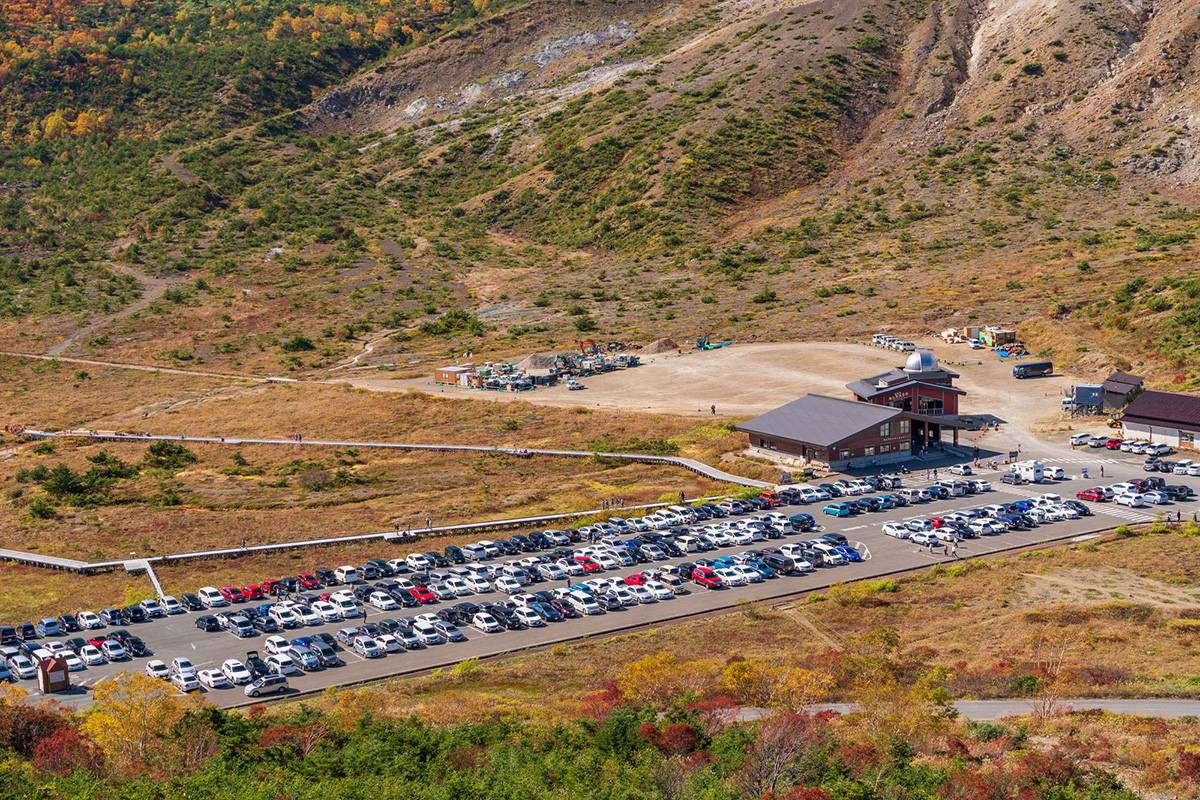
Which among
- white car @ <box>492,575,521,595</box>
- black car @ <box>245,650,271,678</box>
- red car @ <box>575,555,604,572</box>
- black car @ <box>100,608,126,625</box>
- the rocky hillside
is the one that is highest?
the rocky hillside

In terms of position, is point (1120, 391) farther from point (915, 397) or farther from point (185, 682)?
point (185, 682)

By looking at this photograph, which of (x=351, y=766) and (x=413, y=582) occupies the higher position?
(x=351, y=766)

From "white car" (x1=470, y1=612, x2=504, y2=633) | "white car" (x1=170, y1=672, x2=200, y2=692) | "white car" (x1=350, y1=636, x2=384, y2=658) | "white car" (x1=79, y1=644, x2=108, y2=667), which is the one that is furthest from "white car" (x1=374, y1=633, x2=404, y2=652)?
"white car" (x1=79, y1=644, x2=108, y2=667)

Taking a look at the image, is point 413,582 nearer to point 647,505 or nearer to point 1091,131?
point 647,505

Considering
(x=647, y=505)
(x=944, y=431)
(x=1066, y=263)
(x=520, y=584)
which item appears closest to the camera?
(x=520, y=584)

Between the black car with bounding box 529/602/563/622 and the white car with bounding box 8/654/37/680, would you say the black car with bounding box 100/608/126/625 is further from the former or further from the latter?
the black car with bounding box 529/602/563/622

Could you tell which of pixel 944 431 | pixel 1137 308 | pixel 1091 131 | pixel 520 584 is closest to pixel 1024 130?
pixel 1091 131

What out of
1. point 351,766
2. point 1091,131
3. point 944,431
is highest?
point 1091,131
